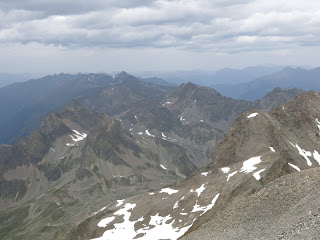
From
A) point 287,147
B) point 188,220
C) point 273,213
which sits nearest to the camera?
point 273,213

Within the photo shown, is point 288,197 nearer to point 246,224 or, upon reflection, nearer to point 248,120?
point 246,224

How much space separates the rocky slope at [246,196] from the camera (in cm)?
3597

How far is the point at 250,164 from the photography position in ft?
295

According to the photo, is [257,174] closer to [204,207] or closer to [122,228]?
[204,207]

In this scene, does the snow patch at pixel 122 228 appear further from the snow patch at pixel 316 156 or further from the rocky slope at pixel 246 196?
the snow patch at pixel 316 156

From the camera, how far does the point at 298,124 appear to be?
140m

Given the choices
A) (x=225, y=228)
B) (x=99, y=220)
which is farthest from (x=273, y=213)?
(x=99, y=220)

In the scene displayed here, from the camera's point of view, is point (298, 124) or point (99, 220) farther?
Result: point (298, 124)

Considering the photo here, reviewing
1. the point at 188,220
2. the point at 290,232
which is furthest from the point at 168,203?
the point at 290,232

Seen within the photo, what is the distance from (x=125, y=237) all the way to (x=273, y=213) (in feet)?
171

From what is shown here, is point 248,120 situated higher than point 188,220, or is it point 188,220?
point 248,120

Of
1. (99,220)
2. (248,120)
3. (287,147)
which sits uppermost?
(248,120)

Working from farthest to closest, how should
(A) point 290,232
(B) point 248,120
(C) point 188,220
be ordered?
1. (B) point 248,120
2. (C) point 188,220
3. (A) point 290,232

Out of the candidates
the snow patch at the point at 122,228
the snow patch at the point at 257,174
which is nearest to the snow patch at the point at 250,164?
the snow patch at the point at 257,174
